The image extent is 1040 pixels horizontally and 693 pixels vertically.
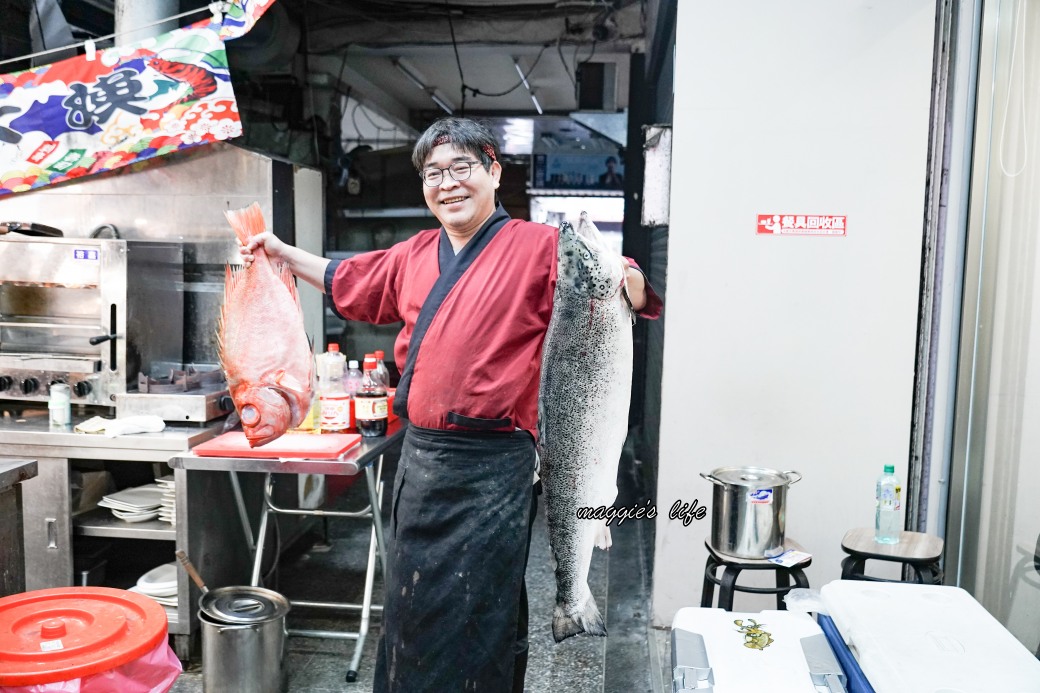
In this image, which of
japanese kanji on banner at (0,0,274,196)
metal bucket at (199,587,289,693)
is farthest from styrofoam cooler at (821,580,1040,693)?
japanese kanji on banner at (0,0,274,196)

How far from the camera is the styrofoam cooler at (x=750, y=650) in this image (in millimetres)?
1883

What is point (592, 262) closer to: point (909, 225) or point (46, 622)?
point (46, 622)

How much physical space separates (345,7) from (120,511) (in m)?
4.88

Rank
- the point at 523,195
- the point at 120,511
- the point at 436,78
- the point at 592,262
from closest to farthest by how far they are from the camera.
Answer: the point at 592,262, the point at 120,511, the point at 436,78, the point at 523,195

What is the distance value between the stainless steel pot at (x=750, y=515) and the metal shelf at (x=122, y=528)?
92.3 inches

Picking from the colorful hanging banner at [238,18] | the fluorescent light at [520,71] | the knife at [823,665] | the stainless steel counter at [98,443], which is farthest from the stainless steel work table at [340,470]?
the fluorescent light at [520,71]

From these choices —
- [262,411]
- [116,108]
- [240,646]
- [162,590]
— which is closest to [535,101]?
[116,108]

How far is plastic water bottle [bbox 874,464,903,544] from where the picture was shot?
3229mm

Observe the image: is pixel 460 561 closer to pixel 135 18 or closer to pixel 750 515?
pixel 750 515

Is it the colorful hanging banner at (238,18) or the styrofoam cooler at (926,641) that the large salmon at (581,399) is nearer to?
the styrofoam cooler at (926,641)

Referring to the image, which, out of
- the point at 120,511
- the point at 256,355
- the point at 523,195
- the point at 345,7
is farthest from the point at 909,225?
the point at 523,195

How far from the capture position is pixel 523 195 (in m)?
10.3

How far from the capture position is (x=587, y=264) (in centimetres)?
153

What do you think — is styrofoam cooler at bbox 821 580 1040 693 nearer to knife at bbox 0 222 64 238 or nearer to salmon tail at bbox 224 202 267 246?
salmon tail at bbox 224 202 267 246
